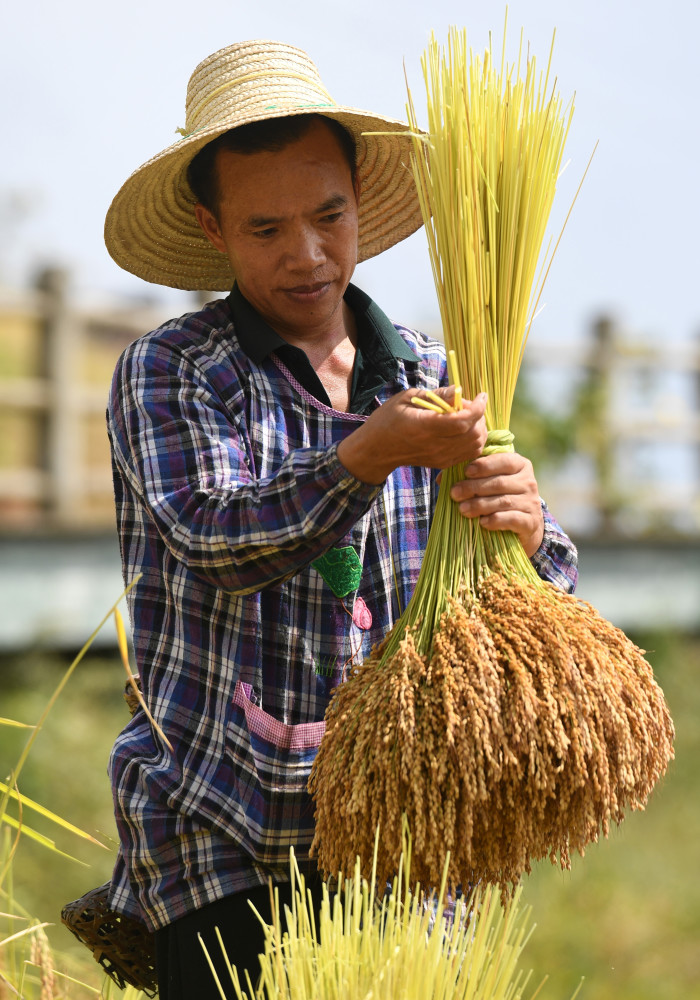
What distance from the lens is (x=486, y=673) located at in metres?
1.20

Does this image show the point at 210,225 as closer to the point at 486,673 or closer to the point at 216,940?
the point at 486,673

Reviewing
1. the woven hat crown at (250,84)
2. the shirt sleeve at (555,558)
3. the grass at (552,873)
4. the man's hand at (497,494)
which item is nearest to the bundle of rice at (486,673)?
the man's hand at (497,494)

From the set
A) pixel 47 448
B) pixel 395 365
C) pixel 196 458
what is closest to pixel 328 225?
pixel 395 365

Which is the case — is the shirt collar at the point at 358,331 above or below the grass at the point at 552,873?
above

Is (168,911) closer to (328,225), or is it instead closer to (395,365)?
(395,365)

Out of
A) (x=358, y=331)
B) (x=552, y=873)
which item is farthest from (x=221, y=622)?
(x=552, y=873)

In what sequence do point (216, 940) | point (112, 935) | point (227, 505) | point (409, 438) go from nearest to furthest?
1. point (409, 438)
2. point (227, 505)
3. point (216, 940)
4. point (112, 935)

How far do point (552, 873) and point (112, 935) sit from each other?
4254mm

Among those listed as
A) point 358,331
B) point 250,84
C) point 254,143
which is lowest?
point 358,331

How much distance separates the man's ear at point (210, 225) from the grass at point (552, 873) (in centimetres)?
350

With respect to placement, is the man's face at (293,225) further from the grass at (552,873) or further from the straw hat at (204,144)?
the grass at (552,873)

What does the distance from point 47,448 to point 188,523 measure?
16.7 ft

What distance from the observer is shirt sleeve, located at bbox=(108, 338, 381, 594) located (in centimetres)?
126

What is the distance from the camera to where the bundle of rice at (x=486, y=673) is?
1183 millimetres
